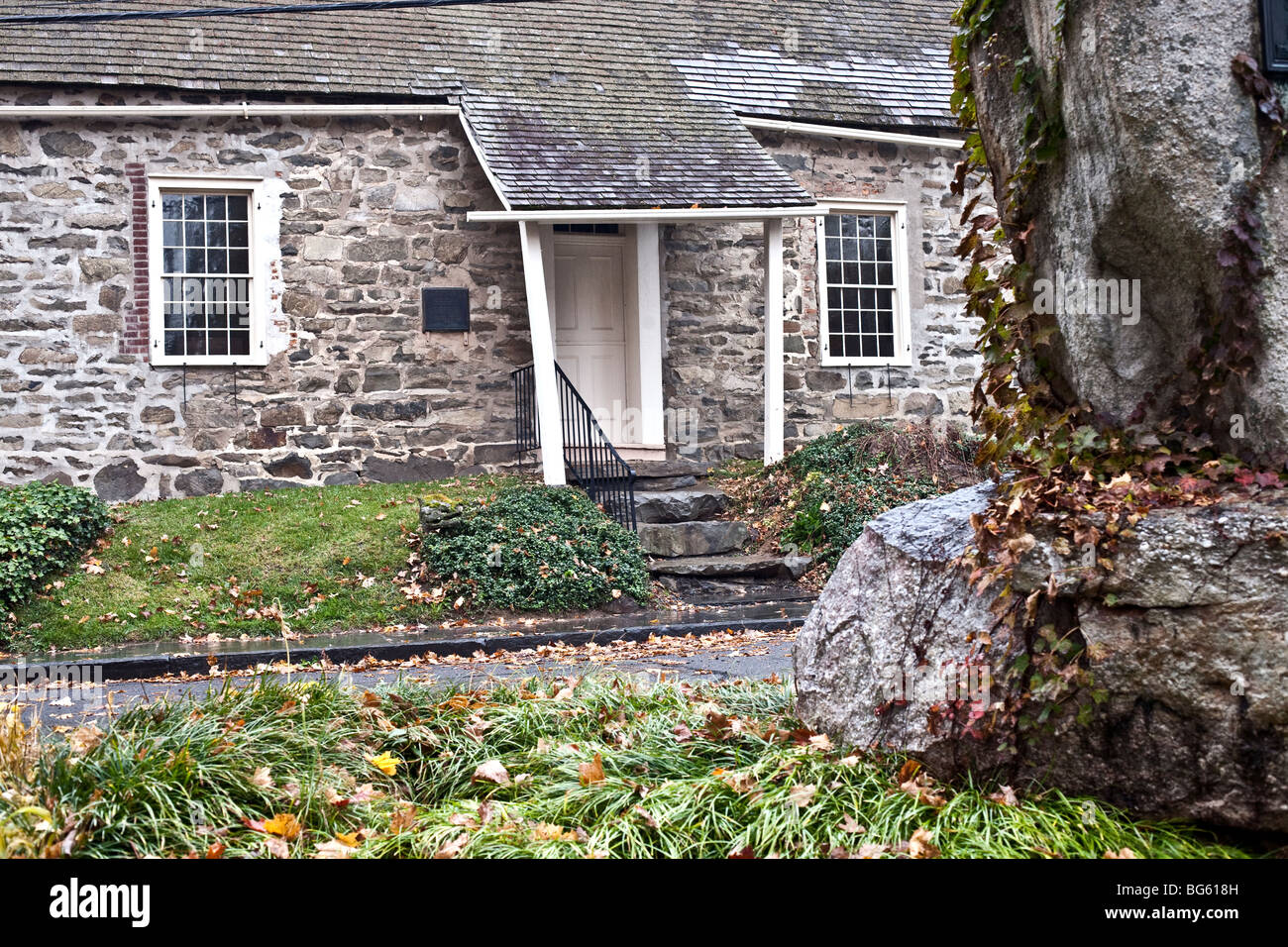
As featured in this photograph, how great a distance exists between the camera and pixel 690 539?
38.6ft

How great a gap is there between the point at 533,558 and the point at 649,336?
4.59 m

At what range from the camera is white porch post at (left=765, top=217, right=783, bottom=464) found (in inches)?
525

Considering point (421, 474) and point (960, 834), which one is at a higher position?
point (421, 474)

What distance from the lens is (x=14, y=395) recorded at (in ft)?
40.6

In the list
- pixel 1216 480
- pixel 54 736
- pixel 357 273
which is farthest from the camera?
pixel 357 273

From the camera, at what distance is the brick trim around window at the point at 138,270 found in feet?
41.4

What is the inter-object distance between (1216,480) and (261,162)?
37.4ft

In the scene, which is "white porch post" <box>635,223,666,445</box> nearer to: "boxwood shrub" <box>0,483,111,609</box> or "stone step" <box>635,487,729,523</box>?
"stone step" <box>635,487,729,523</box>

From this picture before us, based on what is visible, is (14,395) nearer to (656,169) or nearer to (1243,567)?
(656,169)

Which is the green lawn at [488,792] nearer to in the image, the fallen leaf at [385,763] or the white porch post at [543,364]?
the fallen leaf at [385,763]

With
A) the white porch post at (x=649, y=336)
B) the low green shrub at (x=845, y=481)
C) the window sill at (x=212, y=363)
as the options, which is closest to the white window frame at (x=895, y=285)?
the low green shrub at (x=845, y=481)

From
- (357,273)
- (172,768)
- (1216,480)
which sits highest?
(357,273)

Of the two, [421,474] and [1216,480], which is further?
[421,474]
